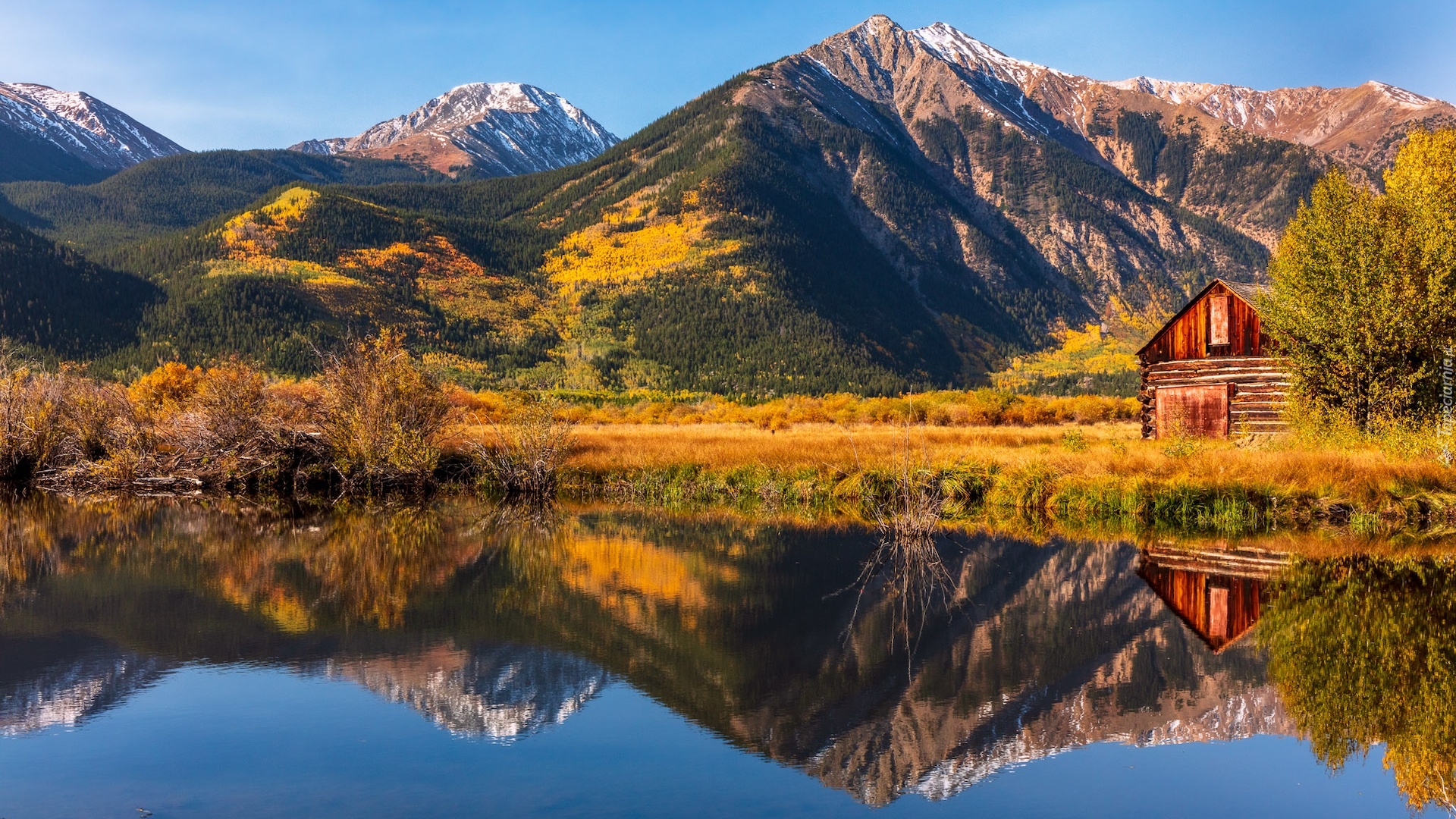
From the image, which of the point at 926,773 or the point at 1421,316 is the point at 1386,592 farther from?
the point at 1421,316

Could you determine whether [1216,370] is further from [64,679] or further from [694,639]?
[64,679]

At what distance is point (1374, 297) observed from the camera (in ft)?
95.6

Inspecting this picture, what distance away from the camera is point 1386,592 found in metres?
16.4

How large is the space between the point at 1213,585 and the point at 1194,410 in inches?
968

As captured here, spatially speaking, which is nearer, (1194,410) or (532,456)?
(532,456)

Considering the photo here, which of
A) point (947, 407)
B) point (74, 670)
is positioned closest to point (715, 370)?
point (947, 407)

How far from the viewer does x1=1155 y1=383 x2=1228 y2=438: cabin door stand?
127ft

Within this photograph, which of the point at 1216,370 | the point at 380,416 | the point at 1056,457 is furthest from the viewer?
Result: the point at 1216,370

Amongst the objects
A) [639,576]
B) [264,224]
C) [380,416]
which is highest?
[264,224]

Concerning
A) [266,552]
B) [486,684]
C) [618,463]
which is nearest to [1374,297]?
[618,463]

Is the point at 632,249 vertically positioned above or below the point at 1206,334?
above

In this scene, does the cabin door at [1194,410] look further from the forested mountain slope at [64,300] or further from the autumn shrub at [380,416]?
the forested mountain slope at [64,300]

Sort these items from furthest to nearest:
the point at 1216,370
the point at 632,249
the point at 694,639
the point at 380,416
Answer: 1. the point at 632,249
2. the point at 1216,370
3. the point at 380,416
4. the point at 694,639

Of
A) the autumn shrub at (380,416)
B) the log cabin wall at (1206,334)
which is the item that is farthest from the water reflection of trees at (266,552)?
the log cabin wall at (1206,334)
